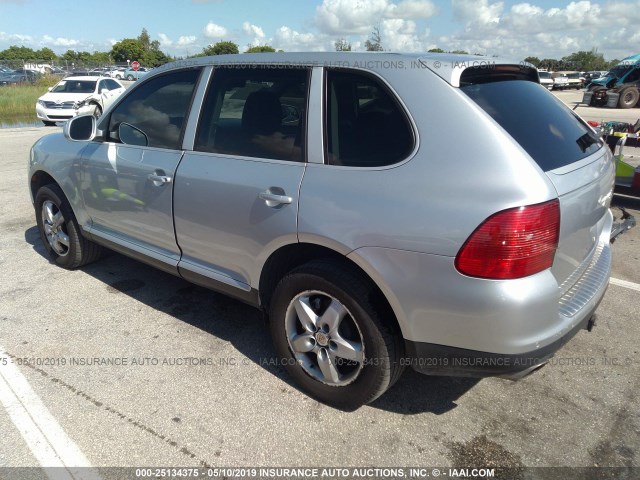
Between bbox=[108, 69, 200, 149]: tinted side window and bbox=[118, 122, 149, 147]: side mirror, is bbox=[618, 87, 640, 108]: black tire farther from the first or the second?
bbox=[118, 122, 149, 147]: side mirror

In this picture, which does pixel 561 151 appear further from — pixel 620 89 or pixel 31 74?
pixel 31 74

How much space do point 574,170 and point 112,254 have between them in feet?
13.5

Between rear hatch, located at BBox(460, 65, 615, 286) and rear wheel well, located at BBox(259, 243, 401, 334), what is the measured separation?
773 mm

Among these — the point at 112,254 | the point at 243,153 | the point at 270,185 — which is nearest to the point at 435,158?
the point at 270,185

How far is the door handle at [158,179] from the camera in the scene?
310cm

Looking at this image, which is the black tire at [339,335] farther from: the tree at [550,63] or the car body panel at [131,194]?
the tree at [550,63]

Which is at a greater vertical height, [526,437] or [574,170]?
[574,170]

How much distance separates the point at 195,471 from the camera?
226 centimetres

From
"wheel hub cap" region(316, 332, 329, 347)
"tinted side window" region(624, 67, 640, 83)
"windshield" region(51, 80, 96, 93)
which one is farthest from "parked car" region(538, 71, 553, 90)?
"windshield" region(51, 80, 96, 93)

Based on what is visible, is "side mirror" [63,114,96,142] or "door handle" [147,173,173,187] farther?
"side mirror" [63,114,96,142]

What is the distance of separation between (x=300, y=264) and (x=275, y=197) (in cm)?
41

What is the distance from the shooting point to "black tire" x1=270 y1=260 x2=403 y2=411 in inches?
91.2

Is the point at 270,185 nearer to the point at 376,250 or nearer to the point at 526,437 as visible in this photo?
the point at 376,250

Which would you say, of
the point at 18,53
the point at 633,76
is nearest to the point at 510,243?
the point at 633,76
